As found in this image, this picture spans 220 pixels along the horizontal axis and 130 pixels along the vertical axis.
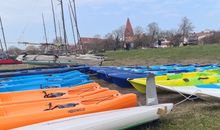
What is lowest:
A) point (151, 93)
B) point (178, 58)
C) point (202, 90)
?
point (178, 58)

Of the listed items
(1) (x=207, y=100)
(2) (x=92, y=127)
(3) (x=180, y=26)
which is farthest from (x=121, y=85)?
(3) (x=180, y=26)

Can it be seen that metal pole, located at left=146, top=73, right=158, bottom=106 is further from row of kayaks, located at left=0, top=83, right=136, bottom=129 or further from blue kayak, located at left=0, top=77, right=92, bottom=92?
blue kayak, located at left=0, top=77, right=92, bottom=92

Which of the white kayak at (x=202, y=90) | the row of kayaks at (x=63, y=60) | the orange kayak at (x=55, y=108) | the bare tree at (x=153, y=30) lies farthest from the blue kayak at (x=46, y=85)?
the bare tree at (x=153, y=30)

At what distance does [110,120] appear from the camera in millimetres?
4137

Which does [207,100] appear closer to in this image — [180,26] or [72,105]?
[72,105]

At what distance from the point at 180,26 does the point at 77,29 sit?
152 ft

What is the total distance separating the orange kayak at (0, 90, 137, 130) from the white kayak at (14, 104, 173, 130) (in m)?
0.19

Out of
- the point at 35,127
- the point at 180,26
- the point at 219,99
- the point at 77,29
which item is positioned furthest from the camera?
the point at 180,26

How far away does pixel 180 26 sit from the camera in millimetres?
62219

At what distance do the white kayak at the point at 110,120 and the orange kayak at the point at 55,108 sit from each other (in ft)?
0.62

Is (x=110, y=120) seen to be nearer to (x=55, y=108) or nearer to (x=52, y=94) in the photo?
(x=55, y=108)

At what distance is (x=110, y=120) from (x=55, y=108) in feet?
3.00

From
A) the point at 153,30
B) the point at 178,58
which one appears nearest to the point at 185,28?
the point at 153,30

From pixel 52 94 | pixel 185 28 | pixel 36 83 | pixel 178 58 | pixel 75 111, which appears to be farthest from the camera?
pixel 185 28
